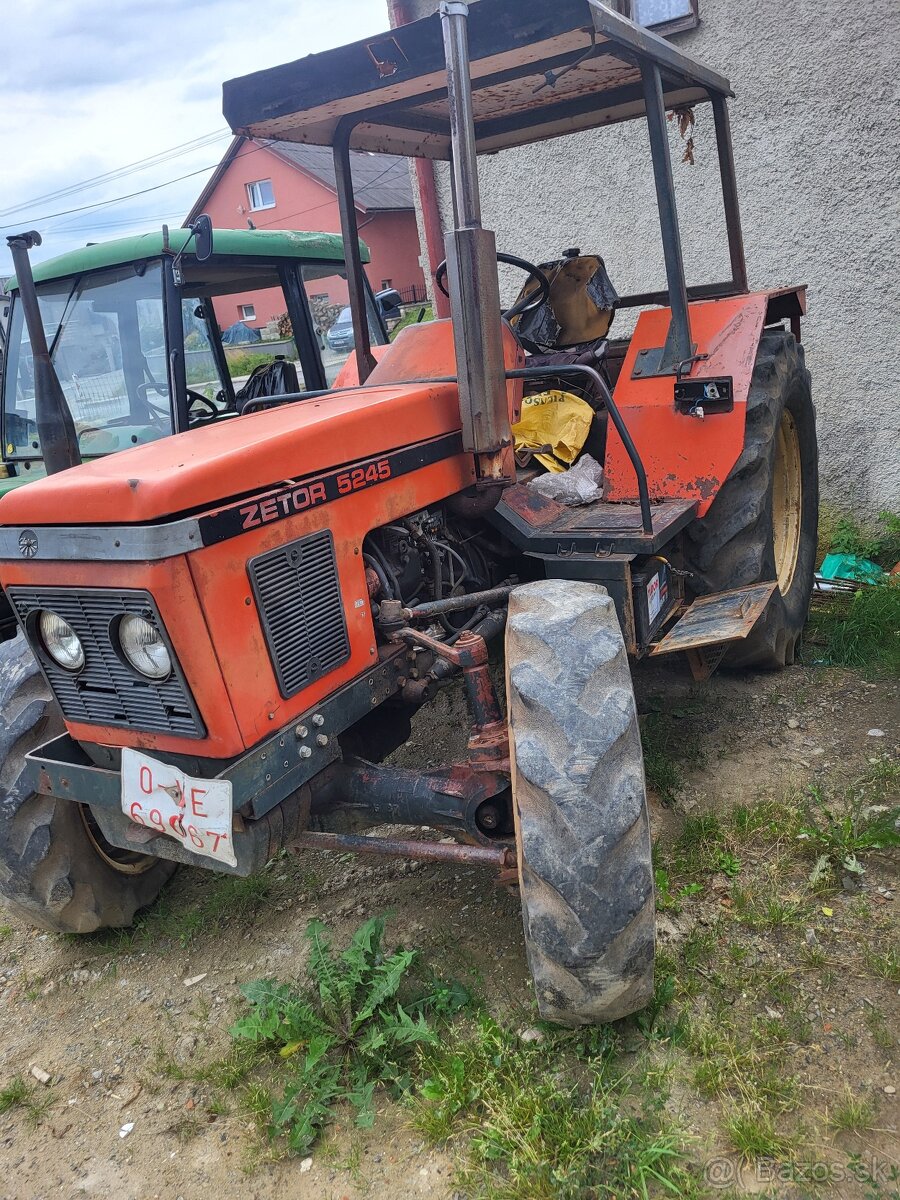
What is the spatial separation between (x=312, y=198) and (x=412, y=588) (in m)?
28.2

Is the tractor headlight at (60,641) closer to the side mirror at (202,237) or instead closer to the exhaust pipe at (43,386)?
the side mirror at (202,237)

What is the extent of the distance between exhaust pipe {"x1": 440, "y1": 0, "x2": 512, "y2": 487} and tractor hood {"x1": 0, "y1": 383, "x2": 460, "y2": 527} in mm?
168

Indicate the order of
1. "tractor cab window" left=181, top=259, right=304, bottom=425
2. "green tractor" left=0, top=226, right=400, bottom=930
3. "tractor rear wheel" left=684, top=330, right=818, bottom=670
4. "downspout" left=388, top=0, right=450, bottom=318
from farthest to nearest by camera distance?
"downspout" left=388, top=0, right=450, bottom=318
"tractor cab window" left=181, top=259, right=304, bottom=425
"green tractor" left=0, top=226, right=400, bottom=930
"tractor rear wheel" left=684, top=330, right=818, bottom=670

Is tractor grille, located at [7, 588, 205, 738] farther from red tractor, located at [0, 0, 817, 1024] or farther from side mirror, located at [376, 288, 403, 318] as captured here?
side mirror, located at [376, 288, 403, 318]

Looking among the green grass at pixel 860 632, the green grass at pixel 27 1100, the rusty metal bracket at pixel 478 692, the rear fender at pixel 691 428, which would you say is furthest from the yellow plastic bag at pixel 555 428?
the green grass at pixel 27 1100

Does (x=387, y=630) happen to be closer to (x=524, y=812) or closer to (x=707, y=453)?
(x=524, y=812)

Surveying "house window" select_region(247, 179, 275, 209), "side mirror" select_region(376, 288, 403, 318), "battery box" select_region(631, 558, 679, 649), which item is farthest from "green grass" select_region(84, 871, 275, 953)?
"house window" select_region(247, 179, 275, 209)

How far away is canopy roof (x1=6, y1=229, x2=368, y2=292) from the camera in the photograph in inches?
181

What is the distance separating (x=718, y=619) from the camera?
10.2ft

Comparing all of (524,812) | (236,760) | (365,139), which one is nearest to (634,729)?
(524,812)

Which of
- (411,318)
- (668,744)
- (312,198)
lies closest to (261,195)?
(312,198)

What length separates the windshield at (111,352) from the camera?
4.62 m

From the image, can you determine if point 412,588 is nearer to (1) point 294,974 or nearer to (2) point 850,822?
(1) point 294,974

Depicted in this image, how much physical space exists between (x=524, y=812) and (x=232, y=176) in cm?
3082
